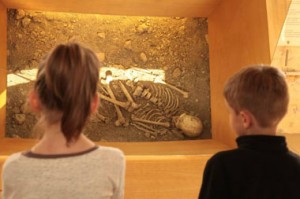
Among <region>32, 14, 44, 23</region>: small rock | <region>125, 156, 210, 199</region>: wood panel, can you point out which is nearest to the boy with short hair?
<region>125, 156, 210, 199</region>: wood panel

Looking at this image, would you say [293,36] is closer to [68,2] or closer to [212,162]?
[212,162]

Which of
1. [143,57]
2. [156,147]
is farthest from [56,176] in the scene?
[143,57]

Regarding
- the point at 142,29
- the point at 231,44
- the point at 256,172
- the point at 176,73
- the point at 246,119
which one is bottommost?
the point at 256,172

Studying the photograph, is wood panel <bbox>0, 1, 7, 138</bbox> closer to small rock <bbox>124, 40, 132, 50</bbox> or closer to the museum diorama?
the museum diorama

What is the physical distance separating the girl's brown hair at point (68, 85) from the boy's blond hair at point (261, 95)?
1.07 ft

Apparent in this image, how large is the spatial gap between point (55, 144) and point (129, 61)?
54.3 inches

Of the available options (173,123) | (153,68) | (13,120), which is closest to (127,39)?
(153,68)

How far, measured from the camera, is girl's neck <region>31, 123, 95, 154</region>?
676mm

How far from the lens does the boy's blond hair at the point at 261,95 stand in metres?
0.76

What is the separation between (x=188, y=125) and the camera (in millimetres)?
1948

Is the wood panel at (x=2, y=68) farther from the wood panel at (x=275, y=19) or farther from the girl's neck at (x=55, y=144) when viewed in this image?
the wood panel at (x=275, y=19)

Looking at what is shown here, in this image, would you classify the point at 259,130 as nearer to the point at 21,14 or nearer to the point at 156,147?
the point at 156,147

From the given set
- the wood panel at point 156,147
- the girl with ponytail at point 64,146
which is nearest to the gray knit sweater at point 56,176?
the girl with ponytail at point 64,146

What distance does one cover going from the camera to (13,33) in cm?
194
